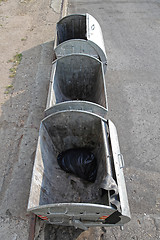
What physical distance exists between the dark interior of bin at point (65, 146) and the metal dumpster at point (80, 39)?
7.28 ft

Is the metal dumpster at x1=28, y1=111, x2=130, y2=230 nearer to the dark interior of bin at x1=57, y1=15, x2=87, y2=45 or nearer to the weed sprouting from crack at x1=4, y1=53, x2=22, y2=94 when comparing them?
the weed sprouting from crack at x1=4, y1=53, x2=22, y2=94

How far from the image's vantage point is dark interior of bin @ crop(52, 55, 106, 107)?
4383 millimetres

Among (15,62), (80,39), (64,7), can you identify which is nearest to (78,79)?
(80,39)

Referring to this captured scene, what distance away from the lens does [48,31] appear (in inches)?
320

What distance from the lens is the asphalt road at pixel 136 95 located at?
363 centimetres

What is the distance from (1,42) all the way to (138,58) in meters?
5.74

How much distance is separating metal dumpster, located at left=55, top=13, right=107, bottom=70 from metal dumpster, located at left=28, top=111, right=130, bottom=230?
7.39 feet

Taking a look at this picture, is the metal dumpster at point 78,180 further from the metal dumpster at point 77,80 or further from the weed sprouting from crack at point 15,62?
the weed sprouting from crack at point 15,62

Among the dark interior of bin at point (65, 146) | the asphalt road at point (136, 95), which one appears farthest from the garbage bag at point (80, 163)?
the asphalt road at point (136, 95)

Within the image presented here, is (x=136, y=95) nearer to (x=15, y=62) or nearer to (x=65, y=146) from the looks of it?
(x=65, y=146)

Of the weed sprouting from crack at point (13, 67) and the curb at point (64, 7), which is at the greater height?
the curb at point (64, 7)

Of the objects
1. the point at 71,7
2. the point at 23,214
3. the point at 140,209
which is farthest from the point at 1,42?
the point at 140,209

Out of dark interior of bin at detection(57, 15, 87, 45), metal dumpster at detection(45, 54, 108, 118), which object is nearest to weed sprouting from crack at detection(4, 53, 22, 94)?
dark interior of bin at detection(57, 15, 87, 45)

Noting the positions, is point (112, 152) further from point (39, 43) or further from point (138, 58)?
point (39, 43)
